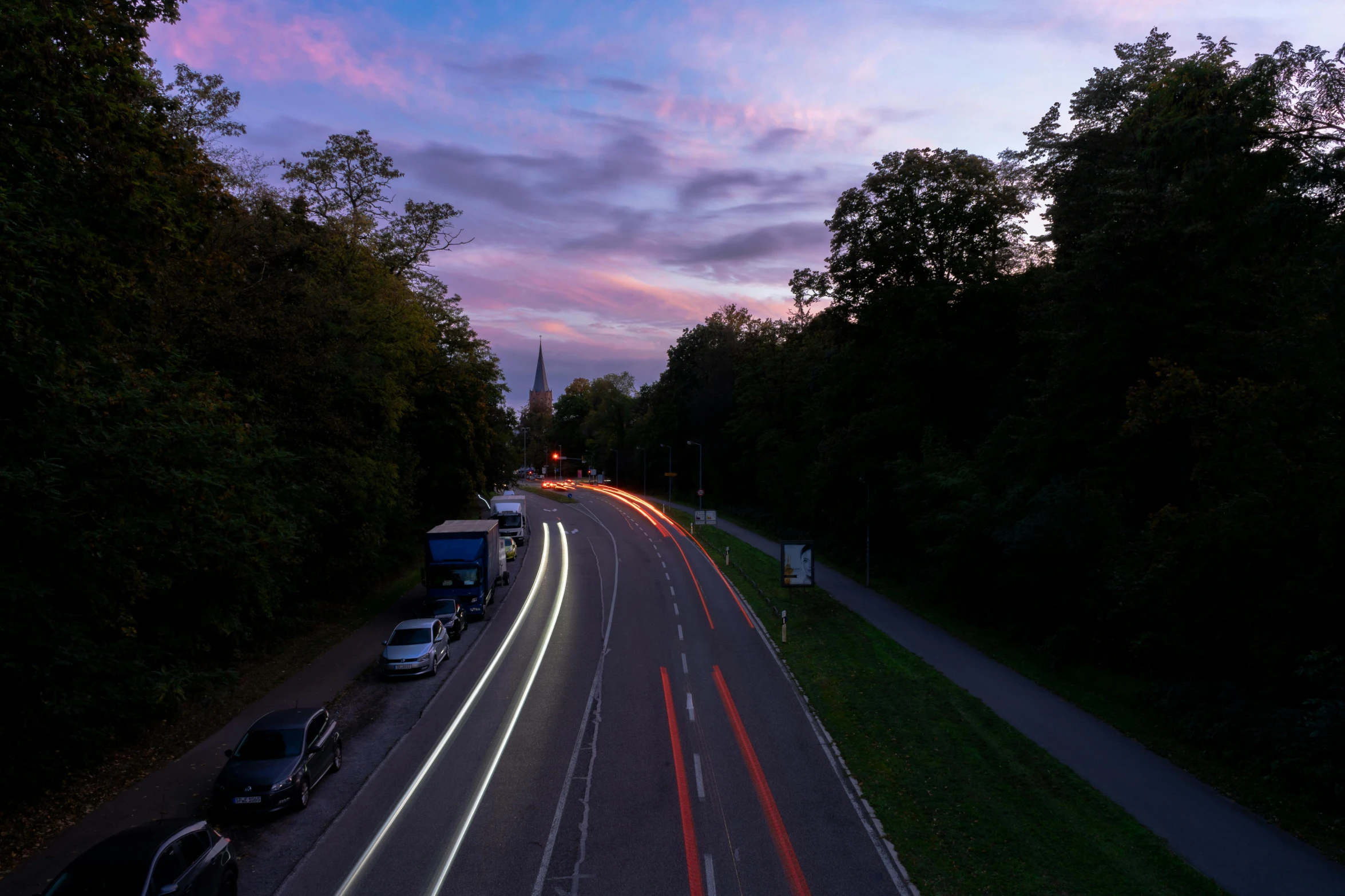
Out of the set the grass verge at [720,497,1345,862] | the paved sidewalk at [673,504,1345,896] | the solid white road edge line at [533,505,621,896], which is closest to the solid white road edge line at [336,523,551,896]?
the solid white road edge line at [533,505,621,896]

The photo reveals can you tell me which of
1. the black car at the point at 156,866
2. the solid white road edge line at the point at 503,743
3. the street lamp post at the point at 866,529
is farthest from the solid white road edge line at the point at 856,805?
the street lamp post at the point at 866,529

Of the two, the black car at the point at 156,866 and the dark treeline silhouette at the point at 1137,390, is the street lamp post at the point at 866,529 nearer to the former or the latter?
the dark treeline silhouette at the point at 1137,390

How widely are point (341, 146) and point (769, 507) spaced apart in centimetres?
4557

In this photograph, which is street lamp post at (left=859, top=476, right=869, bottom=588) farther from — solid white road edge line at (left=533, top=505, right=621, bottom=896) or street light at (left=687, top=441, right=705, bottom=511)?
street light at (left=687, top=441, right=705, bottom=511)

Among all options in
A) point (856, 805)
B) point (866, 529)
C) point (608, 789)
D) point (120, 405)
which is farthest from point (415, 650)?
point (866, 529)

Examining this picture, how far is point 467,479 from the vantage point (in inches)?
1692

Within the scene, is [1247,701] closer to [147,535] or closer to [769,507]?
[147,535]

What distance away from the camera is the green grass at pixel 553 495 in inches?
3344

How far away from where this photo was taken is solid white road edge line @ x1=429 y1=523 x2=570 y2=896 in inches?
460

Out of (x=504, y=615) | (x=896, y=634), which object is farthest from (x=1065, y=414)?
(x=504, y=615)

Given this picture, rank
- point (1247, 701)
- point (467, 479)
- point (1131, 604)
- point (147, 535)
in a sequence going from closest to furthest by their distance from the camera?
point (147, 535)
point (1247, 701)
point (1131, 604)
point (467, 479)

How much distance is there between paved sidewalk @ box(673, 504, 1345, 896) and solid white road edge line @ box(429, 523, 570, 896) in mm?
11645

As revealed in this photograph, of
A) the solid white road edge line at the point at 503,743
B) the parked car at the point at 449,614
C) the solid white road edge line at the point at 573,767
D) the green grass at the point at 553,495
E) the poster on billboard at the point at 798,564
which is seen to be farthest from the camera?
the green grass at the point at 553,495

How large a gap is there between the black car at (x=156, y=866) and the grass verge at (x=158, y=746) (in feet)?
10.5
